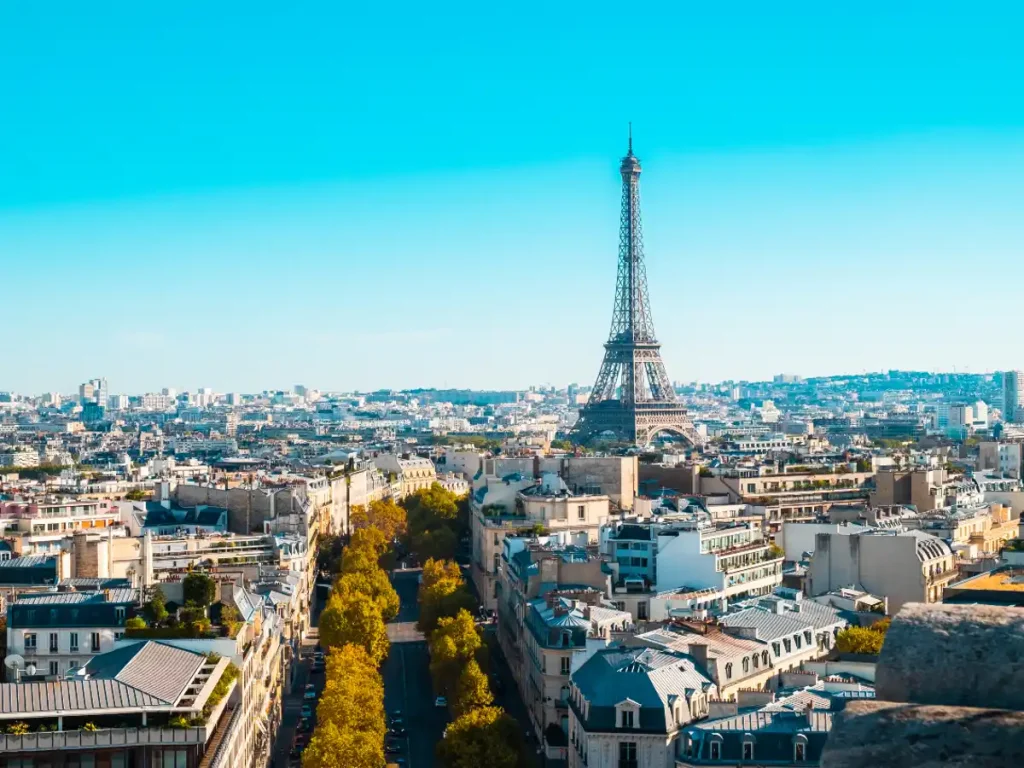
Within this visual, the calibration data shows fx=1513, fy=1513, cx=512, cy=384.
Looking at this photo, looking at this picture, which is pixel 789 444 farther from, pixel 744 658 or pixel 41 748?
pixel 41 748

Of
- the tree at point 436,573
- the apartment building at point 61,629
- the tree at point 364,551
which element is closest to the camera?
the apartment building at point 61,629

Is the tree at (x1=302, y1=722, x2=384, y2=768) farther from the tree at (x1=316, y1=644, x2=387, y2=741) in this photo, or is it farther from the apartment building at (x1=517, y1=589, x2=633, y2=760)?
the apartment building at (x1=517, y1=589, x2=633, y2=760)

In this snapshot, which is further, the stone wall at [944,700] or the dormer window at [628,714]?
the dormer window at [628,714]

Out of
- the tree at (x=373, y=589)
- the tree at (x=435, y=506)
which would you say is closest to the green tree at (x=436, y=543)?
the tree at (x=435, y=506)

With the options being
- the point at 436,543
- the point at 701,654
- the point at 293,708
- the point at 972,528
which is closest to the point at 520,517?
the point at 436,543

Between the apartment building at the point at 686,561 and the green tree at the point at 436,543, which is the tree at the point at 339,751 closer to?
the apartment building at the point at 686,561

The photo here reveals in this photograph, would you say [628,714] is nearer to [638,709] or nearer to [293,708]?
[638,709]

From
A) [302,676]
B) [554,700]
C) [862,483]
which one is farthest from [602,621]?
[862,483]
